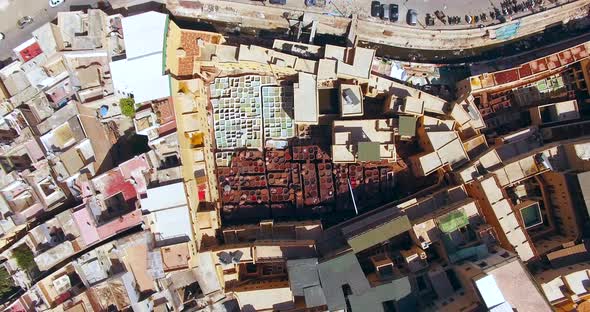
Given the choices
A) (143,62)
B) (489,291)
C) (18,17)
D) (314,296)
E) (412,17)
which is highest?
(18,17)

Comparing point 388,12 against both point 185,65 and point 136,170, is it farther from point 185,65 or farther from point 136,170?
point 136,170

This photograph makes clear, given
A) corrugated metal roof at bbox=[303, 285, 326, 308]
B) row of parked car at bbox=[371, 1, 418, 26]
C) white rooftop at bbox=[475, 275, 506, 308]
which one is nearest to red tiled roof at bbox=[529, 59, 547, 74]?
row of parked car at bbox=[371, 1, 418, 26]

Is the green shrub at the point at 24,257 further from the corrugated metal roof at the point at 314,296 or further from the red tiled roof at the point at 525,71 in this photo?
the red tiled roof at the point at 525,71

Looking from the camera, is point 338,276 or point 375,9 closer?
point 338,276

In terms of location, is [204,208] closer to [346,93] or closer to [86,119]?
[86,119]

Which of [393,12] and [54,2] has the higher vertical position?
[54,2]

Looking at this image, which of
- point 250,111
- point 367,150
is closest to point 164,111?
point 250,111

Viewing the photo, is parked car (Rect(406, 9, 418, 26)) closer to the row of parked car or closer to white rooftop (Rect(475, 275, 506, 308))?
the row of parked car
